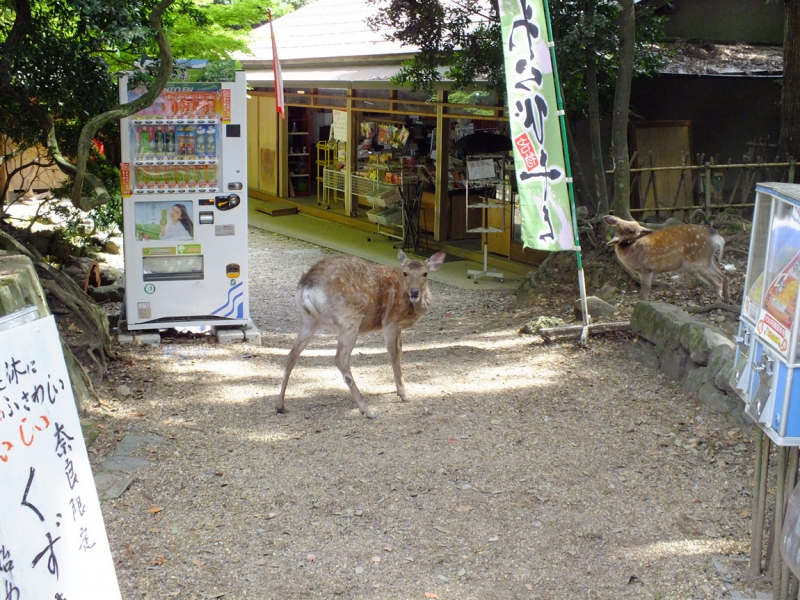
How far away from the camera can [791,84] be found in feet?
40.3

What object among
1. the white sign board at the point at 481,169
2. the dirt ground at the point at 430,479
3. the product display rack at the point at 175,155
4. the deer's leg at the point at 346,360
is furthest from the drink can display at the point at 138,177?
the white sign board at the point at 481,169

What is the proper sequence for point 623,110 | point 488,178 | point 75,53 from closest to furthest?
point 75,53, point 623,110, point 488,178

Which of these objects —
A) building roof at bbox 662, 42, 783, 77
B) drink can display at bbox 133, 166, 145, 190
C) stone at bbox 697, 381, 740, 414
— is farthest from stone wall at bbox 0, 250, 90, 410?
building roof at bbox 662, 42, 783, 77

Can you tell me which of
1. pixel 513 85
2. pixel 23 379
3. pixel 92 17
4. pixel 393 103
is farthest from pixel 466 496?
pixel 393 103

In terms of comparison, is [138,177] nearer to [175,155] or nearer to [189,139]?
[175,155]

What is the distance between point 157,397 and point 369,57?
32.5 ft

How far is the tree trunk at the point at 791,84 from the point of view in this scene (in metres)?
12.0

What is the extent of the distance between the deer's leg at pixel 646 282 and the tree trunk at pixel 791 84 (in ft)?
16.5

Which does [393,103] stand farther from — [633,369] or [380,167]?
[633,369]

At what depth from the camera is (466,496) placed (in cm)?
545

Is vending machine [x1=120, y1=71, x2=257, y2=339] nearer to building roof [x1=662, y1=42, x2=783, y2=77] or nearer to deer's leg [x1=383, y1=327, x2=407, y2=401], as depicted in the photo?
deer's leg [x1=383, y1=327, x2=407, y2=401]

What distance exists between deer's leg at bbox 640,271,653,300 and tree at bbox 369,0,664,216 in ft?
5.16

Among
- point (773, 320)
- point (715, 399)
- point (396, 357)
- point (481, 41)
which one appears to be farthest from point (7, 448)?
point (481, 41)

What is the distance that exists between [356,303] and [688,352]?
2.76 m
